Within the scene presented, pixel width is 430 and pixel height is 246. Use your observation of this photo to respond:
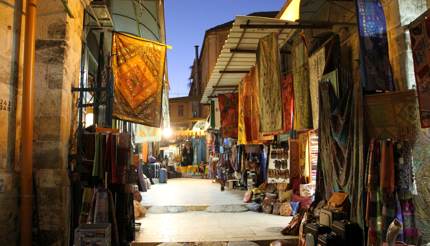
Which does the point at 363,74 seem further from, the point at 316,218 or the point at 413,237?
the point at 316,218

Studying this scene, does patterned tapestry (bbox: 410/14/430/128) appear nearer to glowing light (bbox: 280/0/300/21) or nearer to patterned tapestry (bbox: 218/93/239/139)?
glowing light (bbox: 280/0/300/21)

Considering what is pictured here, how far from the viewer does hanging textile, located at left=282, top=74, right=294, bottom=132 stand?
9469 millimetres

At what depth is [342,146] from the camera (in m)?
6.80

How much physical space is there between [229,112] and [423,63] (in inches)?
423

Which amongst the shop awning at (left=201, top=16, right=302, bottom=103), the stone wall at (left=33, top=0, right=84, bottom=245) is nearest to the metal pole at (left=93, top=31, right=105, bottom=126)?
the stone wall at (left=33, top=0, right=84, bottom=245)

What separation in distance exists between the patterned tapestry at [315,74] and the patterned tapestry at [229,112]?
7221 mm

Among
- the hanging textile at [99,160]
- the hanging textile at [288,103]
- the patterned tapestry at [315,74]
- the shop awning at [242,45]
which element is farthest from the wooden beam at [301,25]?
the hanging textile at [99,160]

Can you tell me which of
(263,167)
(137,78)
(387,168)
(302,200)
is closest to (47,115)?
(137,78)

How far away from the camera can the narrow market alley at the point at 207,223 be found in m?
7.84

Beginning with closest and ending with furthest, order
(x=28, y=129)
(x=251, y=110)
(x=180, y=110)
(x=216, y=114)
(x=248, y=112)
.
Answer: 1. (x=28, y=129)
2. (x=251, y=110)
3. (x=248, y=112)
4. (x=216, y=114)
5. (x=180, y=110)

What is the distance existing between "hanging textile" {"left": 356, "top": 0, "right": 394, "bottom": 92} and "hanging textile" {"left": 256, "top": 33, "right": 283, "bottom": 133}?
278 cm

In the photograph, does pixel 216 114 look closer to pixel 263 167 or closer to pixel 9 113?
pixel 263 167

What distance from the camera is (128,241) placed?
6770 millimetres

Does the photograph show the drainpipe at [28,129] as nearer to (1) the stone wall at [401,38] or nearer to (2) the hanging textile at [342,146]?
(2) the hanging textile at [342,146]
